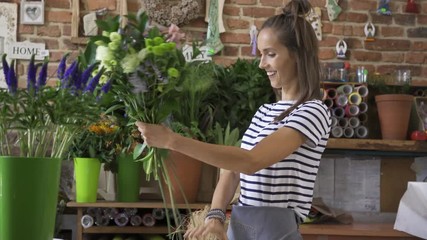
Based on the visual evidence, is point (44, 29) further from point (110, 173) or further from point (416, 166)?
point (416, 166)

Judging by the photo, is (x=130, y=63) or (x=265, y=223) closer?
(x=130, y=63)

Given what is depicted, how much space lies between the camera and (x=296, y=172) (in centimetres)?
135


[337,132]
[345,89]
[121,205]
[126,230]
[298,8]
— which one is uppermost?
[298,8]

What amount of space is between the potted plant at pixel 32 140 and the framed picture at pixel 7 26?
1985 mm

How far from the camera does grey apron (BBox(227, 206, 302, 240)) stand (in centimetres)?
134

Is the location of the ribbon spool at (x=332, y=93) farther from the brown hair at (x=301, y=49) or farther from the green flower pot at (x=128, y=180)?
the brown hair at (x=301, y=49)

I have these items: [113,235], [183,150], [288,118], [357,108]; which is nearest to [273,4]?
[357,108]

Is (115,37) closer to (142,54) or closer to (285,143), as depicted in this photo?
(142,54)

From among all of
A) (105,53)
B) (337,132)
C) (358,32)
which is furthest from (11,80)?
(358,32)

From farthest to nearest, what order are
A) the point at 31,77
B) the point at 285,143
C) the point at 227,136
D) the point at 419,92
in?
the point at 419,92 < the point at 227,136 < the point at 285,143 < the point at 31,77

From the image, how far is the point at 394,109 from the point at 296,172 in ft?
4.94

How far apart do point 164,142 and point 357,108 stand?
1712mm

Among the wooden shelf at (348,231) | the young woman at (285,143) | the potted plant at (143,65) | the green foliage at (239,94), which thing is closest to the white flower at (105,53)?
the potted plant at (143,65)

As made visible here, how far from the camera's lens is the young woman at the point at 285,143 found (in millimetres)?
1313
